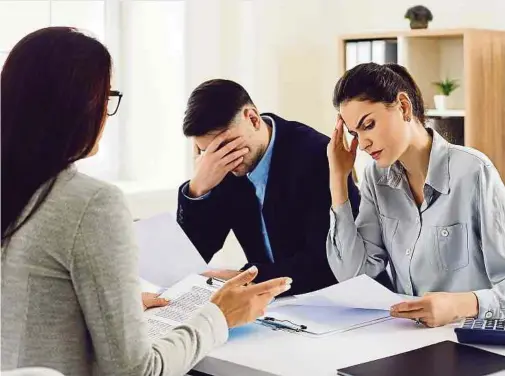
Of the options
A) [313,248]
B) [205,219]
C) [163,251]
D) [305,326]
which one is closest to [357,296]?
[305,326]

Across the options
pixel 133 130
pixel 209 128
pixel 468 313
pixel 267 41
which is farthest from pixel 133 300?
pixel 267 41

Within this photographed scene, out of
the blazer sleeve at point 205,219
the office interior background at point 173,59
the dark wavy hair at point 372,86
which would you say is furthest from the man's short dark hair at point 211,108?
the office interior background at point 173,59

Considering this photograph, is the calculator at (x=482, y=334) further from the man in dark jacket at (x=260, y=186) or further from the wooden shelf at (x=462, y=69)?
the wooden shelf at (x=462, y=69)

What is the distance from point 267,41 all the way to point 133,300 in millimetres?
2650

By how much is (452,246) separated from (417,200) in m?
0.14

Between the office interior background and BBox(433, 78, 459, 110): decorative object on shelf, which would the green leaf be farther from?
the office interior background

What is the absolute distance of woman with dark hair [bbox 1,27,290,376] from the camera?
4.31 feet

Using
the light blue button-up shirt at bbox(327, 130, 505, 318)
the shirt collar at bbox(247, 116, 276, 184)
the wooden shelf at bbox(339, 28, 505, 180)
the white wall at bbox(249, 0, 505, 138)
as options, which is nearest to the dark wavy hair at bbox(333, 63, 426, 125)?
the light blue button-up shirt at bbox(327, 130, 505, 318)

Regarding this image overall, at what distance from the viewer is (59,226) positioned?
1.31 metres

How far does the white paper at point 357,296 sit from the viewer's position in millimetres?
1830

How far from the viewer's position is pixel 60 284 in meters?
1.33

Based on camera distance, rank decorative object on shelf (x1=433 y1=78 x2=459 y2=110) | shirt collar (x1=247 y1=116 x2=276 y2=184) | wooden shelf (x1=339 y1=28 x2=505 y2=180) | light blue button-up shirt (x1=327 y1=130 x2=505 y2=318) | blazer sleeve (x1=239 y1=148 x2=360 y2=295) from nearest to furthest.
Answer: light blue button-up shirt (x1=327 y1=130 x2=505 y2=318), blazer sleeve (x1=239 y1=148 x2=360 y2=295), shirt collar (x1=247 y1=116 x2=276 y2=184), wooden shelf (x1=339 y1=28 x2=505 y2=180), decorative object on shelf (x1=433 y1=78 x2=459 y2=110)

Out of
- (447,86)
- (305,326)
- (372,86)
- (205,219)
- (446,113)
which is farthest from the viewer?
(447,86)

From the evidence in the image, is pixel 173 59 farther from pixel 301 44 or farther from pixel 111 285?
pixel 111 285
